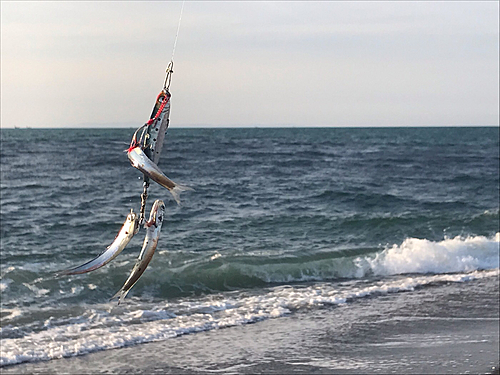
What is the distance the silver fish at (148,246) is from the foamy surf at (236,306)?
21.4ft

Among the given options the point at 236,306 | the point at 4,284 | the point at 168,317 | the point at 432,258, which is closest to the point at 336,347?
the point at 236,306

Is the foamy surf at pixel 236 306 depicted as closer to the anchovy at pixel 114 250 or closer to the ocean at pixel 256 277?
the ocean at pixel 256 277

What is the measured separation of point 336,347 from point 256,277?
5.90 m

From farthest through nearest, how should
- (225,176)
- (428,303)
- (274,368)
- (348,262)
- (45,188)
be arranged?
(225,176) < (45,188) < (348,262) < (428,303) < (274,368)

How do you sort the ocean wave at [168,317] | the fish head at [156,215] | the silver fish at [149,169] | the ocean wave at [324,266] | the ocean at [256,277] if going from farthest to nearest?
the ocean wave at [324,266], the ocean wave at [168,317], the ocean at [256,277], the fish head at [156,215], the silver fish at [149,169]

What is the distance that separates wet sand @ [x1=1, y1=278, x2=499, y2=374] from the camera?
10430 millimetres

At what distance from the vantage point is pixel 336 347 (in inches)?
449

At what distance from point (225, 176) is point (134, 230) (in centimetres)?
3276

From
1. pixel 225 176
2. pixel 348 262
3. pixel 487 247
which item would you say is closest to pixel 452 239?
pixel 487 247

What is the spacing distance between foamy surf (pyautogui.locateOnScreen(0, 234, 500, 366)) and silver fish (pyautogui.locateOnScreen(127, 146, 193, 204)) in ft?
23.6

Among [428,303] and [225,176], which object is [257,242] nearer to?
[428,303]

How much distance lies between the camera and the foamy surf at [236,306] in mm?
11766

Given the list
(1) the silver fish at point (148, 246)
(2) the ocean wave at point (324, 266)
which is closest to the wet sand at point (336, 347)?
(2) the ocean wave at point (324, 266)

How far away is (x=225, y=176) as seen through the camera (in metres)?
38.1
